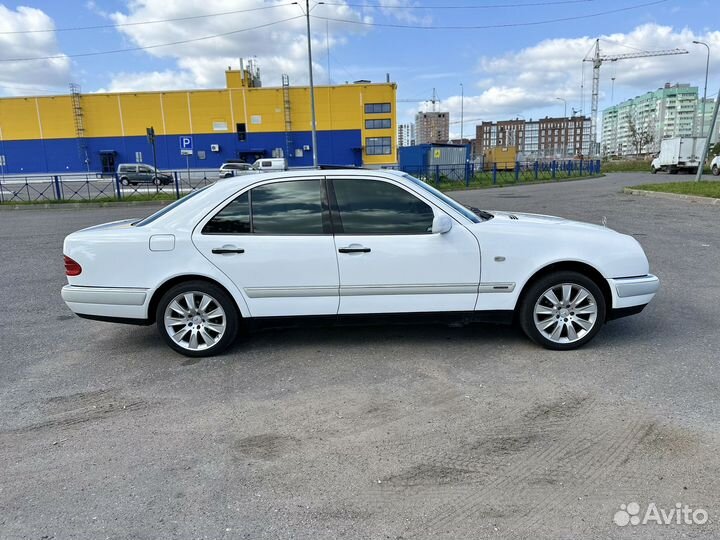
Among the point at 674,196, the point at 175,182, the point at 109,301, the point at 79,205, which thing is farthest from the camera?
the point at 175,182

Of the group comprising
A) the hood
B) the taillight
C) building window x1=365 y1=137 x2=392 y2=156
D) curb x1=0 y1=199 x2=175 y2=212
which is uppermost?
building window x1=365 y1=137 x2=392 y2=156

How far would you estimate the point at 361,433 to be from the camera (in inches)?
129

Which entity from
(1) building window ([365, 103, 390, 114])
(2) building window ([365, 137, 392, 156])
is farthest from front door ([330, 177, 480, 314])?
(1) building window ([365, 103, 390, 114])

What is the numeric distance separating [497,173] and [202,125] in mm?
32147

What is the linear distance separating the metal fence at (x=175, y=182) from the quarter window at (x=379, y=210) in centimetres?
1833

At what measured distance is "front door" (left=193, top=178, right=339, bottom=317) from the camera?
4.36 metres

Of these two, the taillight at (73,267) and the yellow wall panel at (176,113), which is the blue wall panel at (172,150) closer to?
the yellow wall panel at (176,113)

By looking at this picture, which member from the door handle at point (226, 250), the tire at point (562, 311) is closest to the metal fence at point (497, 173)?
the tire at point (562, 311)

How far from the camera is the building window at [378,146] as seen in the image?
53.0 meters

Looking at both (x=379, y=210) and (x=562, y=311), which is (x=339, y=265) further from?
(x=562, y=311)

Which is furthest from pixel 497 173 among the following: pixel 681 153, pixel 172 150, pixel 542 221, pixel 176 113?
pixel 176 113

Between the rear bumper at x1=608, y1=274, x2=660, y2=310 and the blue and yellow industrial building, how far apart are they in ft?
162

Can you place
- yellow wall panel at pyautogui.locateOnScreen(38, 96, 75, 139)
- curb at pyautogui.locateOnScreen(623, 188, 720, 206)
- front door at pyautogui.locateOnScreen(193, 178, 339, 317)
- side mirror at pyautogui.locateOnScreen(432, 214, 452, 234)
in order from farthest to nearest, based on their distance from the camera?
1. yellow wall panel at pyautogui.locateOnScreen(38, 96, 75, 139)
2. curb at pyautogui.locateOnScreen(623, 188, 720, 206)
3. front door at pyautogui.locateOnScreen(193, 178, 339, 317)
4. side mirror at pyautogui.locateOnScreen(432, 214, 452, 234)

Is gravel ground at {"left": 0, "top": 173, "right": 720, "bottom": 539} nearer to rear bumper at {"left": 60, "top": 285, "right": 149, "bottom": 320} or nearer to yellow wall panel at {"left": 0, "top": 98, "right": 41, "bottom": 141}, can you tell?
rear bumper at {"left": 60, "top": 285, "right": 149, "bottom": 320}
